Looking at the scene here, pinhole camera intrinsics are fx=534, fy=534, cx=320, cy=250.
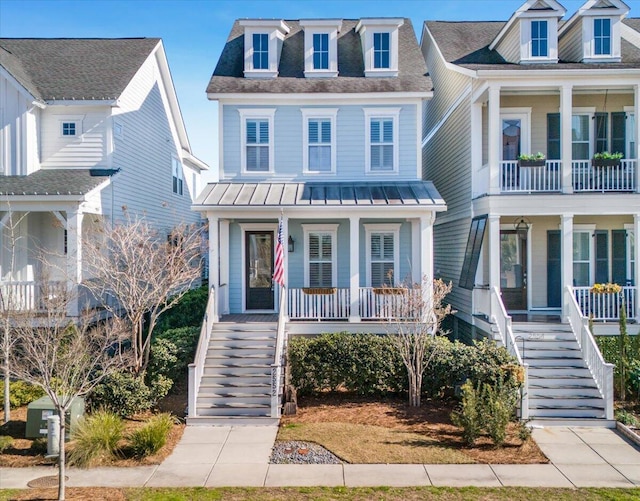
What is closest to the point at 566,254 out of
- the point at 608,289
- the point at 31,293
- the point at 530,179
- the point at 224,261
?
the point at 608,289

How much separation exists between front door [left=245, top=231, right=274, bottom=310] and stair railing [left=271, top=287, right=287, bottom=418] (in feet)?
5.88

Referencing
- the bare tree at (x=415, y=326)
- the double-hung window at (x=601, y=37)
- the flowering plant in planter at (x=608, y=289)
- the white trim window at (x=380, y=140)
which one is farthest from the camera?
the white trim window at (x=380, y=140)

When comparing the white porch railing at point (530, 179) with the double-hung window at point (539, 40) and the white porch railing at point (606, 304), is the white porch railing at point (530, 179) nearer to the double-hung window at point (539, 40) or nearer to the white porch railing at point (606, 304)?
the white porch railing at point (606, 304)

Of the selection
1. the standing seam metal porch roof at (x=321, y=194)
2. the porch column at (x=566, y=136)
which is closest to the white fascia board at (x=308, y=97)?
the standing seam metal porch roof at (x=321, y=194)

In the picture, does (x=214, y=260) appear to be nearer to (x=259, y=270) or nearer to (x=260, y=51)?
(x=259, y=270)

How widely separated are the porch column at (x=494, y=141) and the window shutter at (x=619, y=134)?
419 centimetres

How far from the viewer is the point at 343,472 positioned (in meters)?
8.95

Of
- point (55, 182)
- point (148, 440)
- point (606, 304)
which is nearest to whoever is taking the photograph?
point (148, 440)

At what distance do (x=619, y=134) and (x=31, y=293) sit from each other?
1745cm

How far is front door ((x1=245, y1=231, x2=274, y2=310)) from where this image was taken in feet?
53.1

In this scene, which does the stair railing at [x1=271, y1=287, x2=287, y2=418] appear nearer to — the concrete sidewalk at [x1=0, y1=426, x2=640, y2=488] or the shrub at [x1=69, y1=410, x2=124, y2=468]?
the concrete sidewalk at [x1=0, y1=426, x2=640, y2=488]

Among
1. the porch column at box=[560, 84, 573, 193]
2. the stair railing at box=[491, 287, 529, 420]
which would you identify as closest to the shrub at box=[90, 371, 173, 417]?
the stair railing at box=[491, 287, 529, 420]

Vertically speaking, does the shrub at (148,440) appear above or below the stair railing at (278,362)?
below

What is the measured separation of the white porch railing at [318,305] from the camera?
47.6 ft
